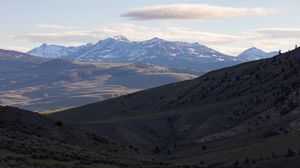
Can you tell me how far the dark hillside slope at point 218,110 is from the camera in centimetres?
9806

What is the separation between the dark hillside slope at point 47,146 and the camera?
4362cm

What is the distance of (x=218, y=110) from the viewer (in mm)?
115062

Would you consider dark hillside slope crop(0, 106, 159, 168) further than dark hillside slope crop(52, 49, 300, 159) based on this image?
No

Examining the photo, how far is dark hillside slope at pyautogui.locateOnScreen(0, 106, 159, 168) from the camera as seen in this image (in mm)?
43625

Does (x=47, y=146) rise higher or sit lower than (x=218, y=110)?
higher

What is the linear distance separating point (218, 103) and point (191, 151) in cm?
3937

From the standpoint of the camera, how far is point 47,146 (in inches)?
2052

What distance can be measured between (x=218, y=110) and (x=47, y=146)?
217 feet

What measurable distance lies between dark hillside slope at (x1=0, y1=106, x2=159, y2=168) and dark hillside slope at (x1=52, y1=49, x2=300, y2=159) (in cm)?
2268

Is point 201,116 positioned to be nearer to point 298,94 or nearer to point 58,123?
point 298,94

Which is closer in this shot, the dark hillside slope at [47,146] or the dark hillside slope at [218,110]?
the dark hillside slope at [47,146]

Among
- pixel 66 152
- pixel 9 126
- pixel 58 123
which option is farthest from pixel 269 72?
pixel 66 152

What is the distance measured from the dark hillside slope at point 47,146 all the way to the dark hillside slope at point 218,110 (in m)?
22.7

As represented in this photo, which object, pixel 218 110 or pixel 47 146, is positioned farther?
pixel 218 110
